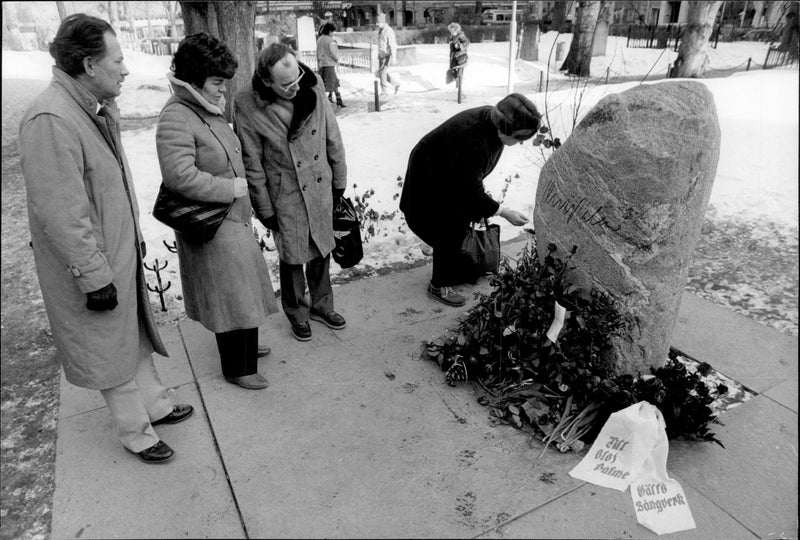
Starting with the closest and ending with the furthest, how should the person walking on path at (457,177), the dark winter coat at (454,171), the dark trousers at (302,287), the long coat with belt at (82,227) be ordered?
the long coat with belt at (82,227) → the person walking on path at (457,177) → the dark winter coat at (454,171) → the dark trousers at (302,287)

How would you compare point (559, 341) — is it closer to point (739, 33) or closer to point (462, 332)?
point (462, 332)

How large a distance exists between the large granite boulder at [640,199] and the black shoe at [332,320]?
1.45 metres

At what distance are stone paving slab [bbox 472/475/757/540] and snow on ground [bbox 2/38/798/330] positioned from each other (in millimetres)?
1371

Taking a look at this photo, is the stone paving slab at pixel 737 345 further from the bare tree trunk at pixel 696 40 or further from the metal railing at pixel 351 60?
the metal railing at pixel 351 60

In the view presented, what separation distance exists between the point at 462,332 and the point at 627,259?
0.98m

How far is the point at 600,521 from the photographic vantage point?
2176 millimetres

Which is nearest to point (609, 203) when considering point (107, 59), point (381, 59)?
point (107, 59)

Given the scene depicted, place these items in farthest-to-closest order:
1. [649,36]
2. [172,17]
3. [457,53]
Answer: [172,17]
[649,36]
[457,53]

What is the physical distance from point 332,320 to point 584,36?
1577 cm

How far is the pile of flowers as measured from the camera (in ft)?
8.60

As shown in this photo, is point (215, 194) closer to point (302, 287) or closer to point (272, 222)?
point (272, 222)

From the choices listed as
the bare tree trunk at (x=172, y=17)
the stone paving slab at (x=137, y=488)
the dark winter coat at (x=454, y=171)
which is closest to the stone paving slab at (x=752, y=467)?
the dark winter coat at (x=454, y=171)

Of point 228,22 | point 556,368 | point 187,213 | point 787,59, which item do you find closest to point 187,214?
point 187,213

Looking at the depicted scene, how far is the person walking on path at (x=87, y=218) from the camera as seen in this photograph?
192 centimetres
